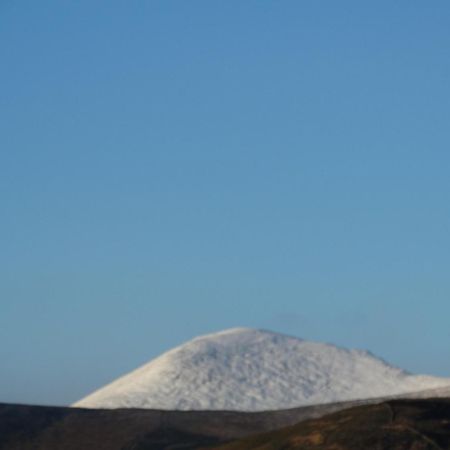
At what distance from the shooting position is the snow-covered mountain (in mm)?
132625

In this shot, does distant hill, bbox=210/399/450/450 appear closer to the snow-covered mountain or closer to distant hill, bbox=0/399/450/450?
distant hill, bbox=0/399/450/450

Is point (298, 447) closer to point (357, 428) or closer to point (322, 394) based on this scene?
point (357, 428)

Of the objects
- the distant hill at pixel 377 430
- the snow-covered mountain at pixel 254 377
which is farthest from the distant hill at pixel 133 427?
the snow-covered mountain at pixel 254 377

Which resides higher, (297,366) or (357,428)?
(297,366)

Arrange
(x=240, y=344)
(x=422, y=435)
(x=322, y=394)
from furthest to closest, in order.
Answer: (x=240, y=344) → (x=322, y=394) → (x=422, y=435)

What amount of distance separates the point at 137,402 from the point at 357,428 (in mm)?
82572

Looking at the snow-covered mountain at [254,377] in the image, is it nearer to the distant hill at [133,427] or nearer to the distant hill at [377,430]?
the distant hill at [133,427]

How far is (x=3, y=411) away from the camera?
6706cm

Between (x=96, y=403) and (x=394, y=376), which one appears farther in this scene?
(x=394, y=376)

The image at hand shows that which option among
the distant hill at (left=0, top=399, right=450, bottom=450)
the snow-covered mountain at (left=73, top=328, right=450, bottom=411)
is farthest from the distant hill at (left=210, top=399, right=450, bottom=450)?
the snow-covered mountain at (left=73, top=328, right=450, bottom=411)

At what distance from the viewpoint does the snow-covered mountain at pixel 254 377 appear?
133 meters

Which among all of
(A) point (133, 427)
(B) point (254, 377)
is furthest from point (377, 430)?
(B) point (254, 377)

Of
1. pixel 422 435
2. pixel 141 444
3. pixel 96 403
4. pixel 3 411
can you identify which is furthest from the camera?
pixel 96 403

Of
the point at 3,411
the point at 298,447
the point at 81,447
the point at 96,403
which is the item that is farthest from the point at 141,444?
the point at 96,403
